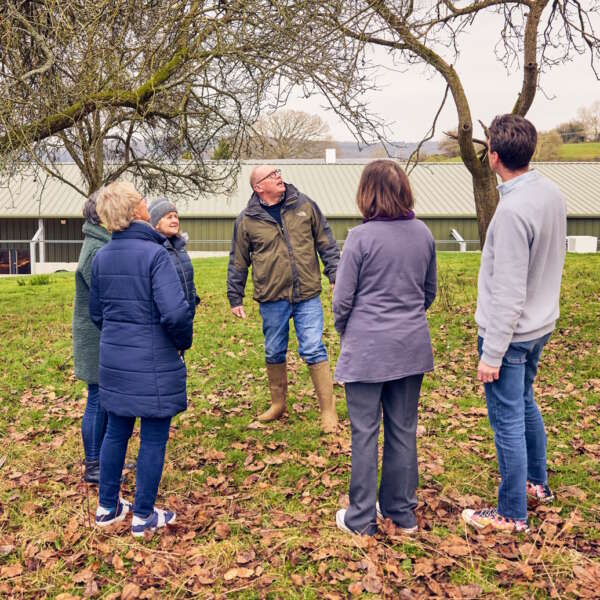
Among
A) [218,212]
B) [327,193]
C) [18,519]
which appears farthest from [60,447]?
[327,193]

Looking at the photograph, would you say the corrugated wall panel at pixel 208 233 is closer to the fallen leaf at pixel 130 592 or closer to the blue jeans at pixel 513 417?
the blue jeans at pixel 513 417

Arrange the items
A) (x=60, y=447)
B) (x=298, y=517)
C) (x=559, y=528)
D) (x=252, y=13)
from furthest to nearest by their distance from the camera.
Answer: (x=252, y=13) < (x=60, y=447) < (x=298, y=517) < (x=559, y=528)

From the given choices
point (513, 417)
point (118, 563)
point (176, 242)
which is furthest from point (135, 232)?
point (513, 417)

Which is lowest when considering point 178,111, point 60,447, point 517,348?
point 60,447

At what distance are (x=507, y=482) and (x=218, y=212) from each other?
3041 centimetres

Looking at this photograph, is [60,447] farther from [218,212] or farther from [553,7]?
[218,212]

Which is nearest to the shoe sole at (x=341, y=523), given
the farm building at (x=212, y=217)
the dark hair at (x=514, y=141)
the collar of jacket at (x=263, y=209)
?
the dark hair at (x=514, y=141)

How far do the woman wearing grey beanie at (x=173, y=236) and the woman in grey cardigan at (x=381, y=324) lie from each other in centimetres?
140

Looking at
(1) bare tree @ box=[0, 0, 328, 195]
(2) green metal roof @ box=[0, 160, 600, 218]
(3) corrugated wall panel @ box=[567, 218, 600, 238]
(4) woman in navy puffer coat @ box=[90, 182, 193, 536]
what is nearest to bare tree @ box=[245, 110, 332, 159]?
(2) green metal roof @ box=[0, 160, 600, 218]

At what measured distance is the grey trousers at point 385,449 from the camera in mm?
3414

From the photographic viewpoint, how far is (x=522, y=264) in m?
3.11

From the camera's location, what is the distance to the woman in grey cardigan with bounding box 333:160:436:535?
10.8 feet

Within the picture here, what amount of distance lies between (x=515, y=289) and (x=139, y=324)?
1955 millimetres

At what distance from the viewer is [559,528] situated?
11.8 feet
